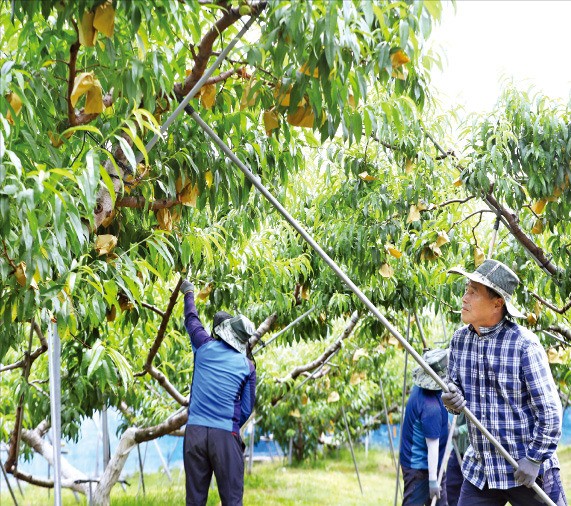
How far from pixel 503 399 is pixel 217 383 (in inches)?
72.8

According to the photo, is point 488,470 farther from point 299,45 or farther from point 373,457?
point 373,457

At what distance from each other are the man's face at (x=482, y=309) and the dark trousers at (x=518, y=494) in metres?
0.59

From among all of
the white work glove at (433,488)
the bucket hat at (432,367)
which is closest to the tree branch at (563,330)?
the bucket hat at (432,367)

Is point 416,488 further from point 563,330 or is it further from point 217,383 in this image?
point 563,330

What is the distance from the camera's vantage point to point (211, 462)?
14.6 ft

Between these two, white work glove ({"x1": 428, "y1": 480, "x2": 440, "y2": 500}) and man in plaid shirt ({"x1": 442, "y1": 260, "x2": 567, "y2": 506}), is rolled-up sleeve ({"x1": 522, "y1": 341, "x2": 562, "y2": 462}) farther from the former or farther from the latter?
white work glove ({"x1": 428, "y1": 480, "x2": 440, "y2": 500})

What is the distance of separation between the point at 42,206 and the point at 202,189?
3.45 ft

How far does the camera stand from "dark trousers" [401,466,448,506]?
16.2ft

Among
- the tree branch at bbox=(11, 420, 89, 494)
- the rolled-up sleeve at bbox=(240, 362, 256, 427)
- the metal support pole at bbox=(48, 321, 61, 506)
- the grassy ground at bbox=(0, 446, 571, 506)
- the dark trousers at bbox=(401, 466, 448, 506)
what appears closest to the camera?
the metal support pole at bbox=(48, 321, 61, 506)

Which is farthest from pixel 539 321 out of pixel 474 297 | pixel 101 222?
pixel 101 222

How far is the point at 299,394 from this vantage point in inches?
444

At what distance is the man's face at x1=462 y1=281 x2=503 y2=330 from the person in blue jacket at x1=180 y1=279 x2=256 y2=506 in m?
1.67

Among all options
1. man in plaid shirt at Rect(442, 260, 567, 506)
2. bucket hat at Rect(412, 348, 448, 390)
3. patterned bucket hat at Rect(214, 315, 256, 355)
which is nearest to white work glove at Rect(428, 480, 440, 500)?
bucket hat at Rect(412, 348, 448, 390)

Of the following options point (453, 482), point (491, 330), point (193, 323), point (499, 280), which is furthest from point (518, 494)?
point (453, 482)
